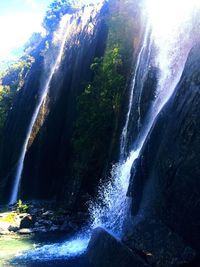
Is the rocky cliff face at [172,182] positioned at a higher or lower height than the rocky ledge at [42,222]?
higher

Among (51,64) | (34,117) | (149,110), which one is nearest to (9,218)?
(149,110)

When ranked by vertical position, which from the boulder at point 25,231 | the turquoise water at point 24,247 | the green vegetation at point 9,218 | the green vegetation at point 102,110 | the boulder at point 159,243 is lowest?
the turquoise water at point 24,247

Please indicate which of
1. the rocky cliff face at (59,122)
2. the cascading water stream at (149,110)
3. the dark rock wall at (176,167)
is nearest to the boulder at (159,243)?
the dark rock wall at (176,167)

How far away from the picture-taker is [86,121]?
118 feet

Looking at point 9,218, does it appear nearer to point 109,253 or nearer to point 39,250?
point 39,250

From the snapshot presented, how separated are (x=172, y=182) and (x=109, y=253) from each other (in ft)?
12.3

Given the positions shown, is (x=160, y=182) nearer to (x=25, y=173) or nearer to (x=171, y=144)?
(x=171, y=144)

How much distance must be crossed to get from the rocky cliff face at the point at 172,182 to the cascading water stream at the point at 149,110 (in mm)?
3187

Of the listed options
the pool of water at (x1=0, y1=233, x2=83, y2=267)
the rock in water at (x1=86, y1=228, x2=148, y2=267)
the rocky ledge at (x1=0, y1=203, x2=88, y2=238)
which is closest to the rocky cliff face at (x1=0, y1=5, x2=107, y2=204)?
the rocky ledge at (x1=0, y1=203, x2=88, y2=238)

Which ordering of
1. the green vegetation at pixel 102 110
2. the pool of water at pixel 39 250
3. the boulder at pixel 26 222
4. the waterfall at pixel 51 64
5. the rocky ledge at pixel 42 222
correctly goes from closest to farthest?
the pool of water at pixel 39 250 → the rocky ledge at pixel 42 222 → the boulder at pixel 26 222 → the green vegetation at pixel 102 110 → the waterfall at pixel 51 64

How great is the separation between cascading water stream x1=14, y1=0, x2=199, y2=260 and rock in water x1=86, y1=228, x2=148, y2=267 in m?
1.97

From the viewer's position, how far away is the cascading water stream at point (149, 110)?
67.7 feet

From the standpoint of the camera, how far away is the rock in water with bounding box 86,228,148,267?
1405 cm

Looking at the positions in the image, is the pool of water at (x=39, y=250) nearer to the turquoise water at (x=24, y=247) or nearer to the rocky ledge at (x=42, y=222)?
the turquoise water at (x=24, y=247)
